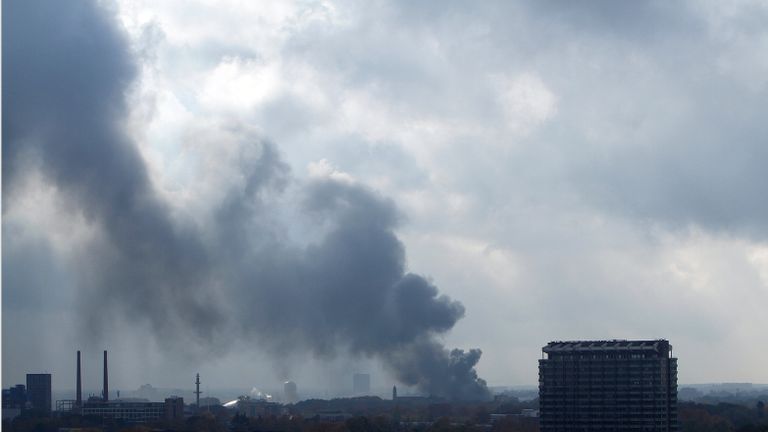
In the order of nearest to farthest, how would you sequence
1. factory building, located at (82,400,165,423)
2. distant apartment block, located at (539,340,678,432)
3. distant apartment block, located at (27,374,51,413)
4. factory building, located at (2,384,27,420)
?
distant apartment block, located at (539,340,678,432), factory building, located at (82,400,165,423), factory building, located at (2,384,27,420), distant apartment block, located at (27,374,51,413)

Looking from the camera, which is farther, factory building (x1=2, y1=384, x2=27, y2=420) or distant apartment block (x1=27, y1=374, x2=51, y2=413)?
Answer: distant apartment block (x1=27, y1=374, x2=51, y2=413)

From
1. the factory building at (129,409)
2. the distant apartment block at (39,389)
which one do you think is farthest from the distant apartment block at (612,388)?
the distant apartment block at (39,389)

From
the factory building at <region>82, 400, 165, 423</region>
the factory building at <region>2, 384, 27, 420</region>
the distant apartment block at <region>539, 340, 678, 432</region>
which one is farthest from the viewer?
the factory building at <region>2, 384, 27, 420</region>

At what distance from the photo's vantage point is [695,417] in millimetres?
98812

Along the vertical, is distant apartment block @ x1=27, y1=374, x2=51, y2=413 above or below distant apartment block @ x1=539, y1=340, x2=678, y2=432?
below

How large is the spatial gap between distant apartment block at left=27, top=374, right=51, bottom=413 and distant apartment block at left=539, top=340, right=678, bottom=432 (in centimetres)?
8526

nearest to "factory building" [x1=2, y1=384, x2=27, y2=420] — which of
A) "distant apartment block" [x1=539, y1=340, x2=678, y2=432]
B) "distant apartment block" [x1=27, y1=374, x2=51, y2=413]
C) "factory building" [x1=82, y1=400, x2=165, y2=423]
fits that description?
"distant apartment block" [x1=27, y1=374, x2=51, y2=413]

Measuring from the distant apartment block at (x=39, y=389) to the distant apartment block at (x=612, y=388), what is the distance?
85.3 metres

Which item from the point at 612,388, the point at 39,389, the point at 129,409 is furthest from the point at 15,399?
the point at 612,388

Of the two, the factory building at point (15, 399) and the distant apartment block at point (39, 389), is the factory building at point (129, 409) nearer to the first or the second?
the factory building at point (15, 399)

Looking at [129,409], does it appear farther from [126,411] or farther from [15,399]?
[15,399]

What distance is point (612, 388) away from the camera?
72562 millimetres

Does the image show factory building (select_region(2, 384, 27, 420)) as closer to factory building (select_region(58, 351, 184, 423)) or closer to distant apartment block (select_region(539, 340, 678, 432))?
factory building (select_region(58, 351, 184, 423))

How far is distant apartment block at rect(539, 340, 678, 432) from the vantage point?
7231 cm
